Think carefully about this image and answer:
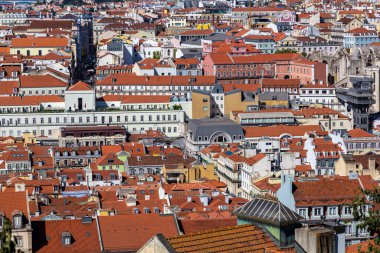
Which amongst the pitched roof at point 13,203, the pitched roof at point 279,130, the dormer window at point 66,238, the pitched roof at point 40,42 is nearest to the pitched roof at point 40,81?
the pitched roof at point 279,130

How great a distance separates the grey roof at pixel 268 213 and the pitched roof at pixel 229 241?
0.74 feet

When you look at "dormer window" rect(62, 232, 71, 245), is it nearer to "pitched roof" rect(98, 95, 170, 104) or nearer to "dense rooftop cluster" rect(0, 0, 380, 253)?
"dense rooftop cluster" rect(0, 0, 380, 253)

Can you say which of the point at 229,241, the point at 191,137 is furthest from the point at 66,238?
the point at 191,137

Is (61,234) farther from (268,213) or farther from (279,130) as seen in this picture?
(279,130)

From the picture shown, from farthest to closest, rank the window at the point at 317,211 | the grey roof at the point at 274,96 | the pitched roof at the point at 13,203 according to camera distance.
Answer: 1. the grey roof at the point at 274,96
2. the window at the point at 317,211
3. the pitched roof at the point at 13,203

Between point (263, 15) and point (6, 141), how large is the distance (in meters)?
71.5

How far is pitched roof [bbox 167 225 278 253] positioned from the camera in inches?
621

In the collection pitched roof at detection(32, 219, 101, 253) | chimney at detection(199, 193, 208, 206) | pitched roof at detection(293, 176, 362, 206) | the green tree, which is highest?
the green tree

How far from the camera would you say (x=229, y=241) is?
16016mm

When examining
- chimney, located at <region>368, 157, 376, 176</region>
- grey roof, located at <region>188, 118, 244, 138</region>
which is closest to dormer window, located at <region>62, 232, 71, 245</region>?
chimney, located at <region>368, 157, 376, 176</region>

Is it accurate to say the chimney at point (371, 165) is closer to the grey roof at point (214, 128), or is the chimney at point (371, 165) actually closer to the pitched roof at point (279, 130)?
the pitched roof at point (279, 130)

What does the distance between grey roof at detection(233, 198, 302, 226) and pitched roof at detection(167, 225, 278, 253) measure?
8.8 inches

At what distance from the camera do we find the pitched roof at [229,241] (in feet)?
51.8

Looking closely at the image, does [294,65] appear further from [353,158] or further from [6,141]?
[353,158]
